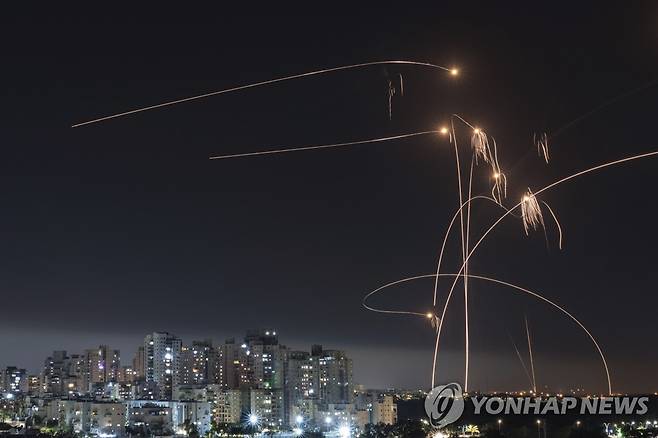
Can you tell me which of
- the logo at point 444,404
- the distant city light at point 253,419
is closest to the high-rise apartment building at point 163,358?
the distant city light at point 253,419

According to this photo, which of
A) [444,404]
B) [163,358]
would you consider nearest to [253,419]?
[163,358]

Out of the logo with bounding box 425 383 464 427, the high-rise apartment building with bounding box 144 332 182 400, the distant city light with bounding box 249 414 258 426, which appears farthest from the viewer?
the high-rise apartment building with bounding box 144 332 182 400

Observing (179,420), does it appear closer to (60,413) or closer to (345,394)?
(60,413)

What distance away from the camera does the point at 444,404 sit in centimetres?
1206

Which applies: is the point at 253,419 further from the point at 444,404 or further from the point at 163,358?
the point at 444,404

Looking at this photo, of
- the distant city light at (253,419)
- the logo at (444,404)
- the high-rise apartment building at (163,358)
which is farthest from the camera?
the high-rise apartment building at (163,358)

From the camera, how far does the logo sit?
11.6 m

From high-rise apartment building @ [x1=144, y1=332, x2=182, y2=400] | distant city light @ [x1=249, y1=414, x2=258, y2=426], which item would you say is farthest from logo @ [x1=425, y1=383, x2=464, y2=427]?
high-rise apartment building @ [x1=144, y1=332, x2=182, y2=400]

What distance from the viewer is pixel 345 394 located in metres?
63.1

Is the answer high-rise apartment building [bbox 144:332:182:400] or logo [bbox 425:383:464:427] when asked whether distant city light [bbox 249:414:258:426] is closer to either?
high-rise apartment building [bbox 144:332:182:400]

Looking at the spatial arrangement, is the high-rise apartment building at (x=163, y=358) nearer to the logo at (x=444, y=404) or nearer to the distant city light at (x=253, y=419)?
the distant city light at (x=253, y=419)

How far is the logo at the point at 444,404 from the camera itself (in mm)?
11609

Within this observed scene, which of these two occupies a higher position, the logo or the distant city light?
the logo

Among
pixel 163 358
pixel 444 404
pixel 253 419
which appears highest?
pixel 163 358
